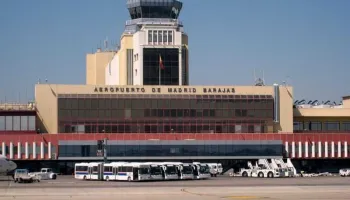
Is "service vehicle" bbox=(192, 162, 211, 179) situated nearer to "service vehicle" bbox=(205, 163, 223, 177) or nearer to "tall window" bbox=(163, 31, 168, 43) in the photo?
"service vehicle" bbox=(205, 163, 223, 177)

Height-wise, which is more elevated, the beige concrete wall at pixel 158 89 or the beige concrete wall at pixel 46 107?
the beige concrete wall at pixel 158 89

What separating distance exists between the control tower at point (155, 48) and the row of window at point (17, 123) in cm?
2605

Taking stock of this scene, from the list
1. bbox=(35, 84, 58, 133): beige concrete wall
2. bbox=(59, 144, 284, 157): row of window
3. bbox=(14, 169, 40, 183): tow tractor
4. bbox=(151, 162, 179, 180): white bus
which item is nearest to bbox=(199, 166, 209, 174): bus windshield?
bbox=(151, 162, 179, 180): white bus

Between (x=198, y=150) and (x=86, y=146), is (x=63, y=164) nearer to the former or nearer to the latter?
(x=86, y=146)

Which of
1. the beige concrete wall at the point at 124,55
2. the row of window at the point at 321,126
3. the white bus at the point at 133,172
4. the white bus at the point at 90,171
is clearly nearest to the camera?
the white bus at the point at 133,172

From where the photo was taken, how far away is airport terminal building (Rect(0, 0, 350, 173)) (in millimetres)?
160275

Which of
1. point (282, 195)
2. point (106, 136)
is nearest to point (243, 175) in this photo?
point (106, 136)

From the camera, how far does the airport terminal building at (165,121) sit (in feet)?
526

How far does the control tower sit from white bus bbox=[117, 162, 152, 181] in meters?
52.7

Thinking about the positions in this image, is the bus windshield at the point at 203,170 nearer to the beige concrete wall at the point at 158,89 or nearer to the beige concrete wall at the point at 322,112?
the beige concrete wall at the point at 158,89

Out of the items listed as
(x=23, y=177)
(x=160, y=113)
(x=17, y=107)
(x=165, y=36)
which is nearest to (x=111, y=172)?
(x=23, y=177)

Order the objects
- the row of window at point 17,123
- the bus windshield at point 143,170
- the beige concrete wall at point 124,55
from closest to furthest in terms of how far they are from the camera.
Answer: the bus windshield at point 143,170 < the row of window at point 17,123 < the beige concrete wall at point 124,55

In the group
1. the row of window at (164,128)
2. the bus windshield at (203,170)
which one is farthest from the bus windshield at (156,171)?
the row of window at (164,128)

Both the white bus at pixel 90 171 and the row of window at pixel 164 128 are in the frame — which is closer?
the white bus at pixel 90 171
